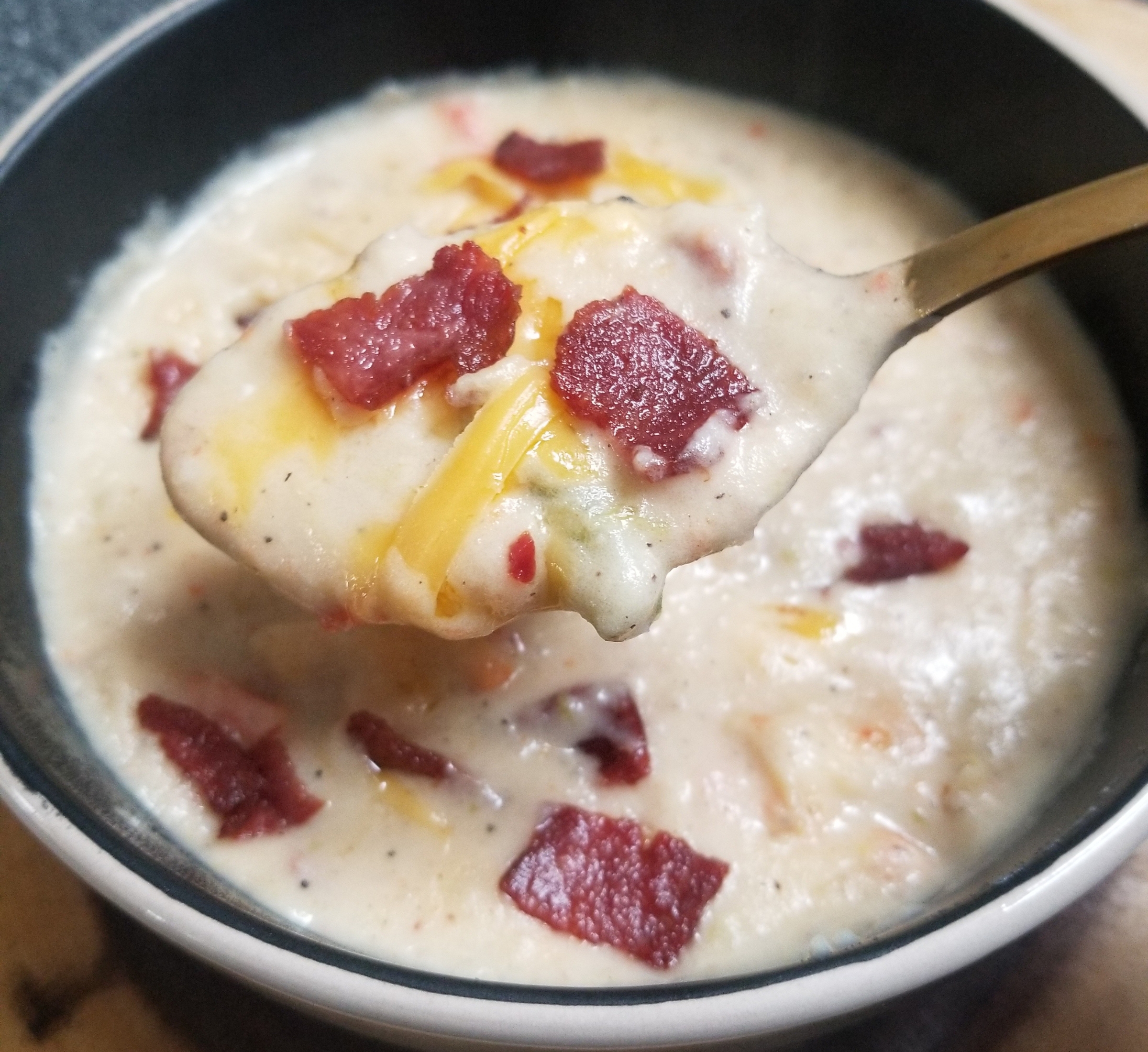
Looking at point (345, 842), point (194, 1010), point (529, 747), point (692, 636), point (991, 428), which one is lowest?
point (194, 1010)

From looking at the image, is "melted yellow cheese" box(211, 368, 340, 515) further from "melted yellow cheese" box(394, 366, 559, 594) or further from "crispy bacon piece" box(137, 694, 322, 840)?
"crispy bacon piece" box(137, 694, 322, 840)

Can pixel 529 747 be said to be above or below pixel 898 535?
below

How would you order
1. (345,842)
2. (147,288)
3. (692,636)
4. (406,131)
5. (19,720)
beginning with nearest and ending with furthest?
(19,720) → (345,842) → (692,636) → (147,288) → (406,131)

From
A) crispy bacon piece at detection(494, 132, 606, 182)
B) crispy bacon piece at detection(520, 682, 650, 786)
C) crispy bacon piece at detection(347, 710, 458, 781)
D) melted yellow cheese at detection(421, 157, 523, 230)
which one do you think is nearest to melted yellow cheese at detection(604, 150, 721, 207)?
crispy bacon piece at detection(494, 132, 606, 182)

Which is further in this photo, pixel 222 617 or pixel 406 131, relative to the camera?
pixel 406 131

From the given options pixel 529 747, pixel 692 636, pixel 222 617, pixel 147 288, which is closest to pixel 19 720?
pixel 222 617

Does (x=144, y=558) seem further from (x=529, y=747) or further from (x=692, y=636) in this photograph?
(x=692, y=636)

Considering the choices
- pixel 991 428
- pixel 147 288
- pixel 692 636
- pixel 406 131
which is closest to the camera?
pixel 692 636

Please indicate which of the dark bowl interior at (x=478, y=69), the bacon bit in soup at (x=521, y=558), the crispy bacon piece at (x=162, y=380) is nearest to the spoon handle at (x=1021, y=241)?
the dark bowl interior at (x=478, y=69)
